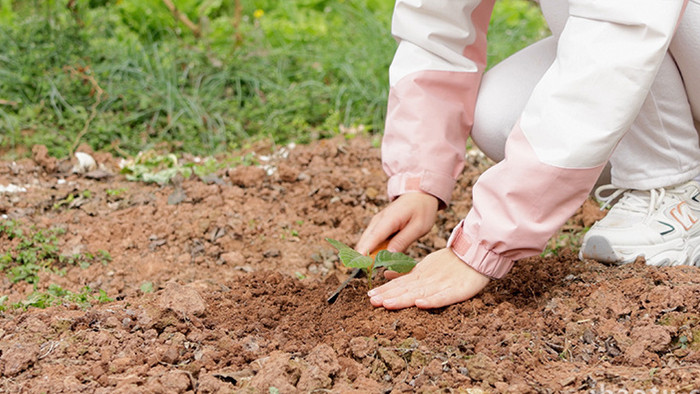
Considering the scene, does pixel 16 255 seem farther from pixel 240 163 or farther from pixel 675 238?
pixel 675 238

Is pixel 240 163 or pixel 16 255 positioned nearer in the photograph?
pixel 16 255

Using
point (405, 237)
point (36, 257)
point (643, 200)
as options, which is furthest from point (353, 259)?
point (36, 257)

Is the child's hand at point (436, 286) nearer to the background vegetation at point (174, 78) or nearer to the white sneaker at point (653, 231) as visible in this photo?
the white sneaker at point (653, 231)

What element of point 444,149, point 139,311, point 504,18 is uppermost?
point 444,149

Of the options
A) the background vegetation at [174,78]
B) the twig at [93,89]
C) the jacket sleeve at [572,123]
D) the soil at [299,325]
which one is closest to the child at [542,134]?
the jacket sleeve at [572,123]

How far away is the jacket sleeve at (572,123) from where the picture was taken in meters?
1.48

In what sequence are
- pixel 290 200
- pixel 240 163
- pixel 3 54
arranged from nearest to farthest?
pixel 290 200 → pixel 240 163 → pixel 3 54

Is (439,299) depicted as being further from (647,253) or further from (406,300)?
(647,253)

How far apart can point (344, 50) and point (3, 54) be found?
1766 millimetres

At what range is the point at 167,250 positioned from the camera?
2346 millimetres

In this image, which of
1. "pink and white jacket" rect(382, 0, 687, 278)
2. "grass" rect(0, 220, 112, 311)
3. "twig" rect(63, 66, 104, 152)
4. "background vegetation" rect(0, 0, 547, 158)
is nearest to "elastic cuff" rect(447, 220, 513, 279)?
"pink and white jacket" rect(382, 0, 687, 278)

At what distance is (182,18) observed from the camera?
412 cm

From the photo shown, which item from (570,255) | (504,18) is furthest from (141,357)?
(504,18)

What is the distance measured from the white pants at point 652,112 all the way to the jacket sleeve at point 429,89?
12 centimetres
